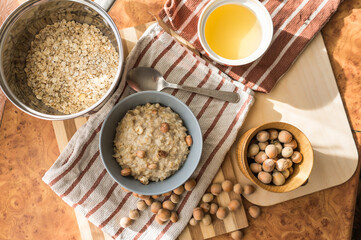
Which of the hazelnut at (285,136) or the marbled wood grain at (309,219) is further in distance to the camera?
the marbled wood grain at (309,219)

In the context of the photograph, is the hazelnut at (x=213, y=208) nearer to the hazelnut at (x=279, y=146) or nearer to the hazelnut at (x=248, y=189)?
the hazelnut at (x=248, y=189)

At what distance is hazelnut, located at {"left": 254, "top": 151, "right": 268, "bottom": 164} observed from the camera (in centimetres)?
101

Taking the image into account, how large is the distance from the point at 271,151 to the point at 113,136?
487mm

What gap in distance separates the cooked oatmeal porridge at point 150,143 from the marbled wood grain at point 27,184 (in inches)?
11.1

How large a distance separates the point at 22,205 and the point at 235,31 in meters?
0.92

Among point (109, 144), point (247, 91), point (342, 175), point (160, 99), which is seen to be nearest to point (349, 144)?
point (342, 175)

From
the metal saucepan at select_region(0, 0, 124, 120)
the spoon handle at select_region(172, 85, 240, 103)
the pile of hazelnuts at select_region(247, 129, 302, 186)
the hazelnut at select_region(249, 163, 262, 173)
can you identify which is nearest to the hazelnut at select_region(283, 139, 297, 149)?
the pile of hazelnuts at select_region(247, 129, 302, 186)

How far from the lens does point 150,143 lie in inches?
38.7

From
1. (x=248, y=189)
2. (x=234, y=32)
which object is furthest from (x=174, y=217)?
(x=234, y=32)

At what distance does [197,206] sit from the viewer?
1.09 m

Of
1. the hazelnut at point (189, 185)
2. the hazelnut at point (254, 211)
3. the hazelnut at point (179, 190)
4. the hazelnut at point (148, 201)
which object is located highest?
the hazelnut at point (254, 211)

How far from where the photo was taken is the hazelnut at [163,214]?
3.38 feet

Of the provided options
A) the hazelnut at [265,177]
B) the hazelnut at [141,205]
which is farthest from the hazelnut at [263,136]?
the hazelnut at [141,205]

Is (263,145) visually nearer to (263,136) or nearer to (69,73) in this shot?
(263,136)
